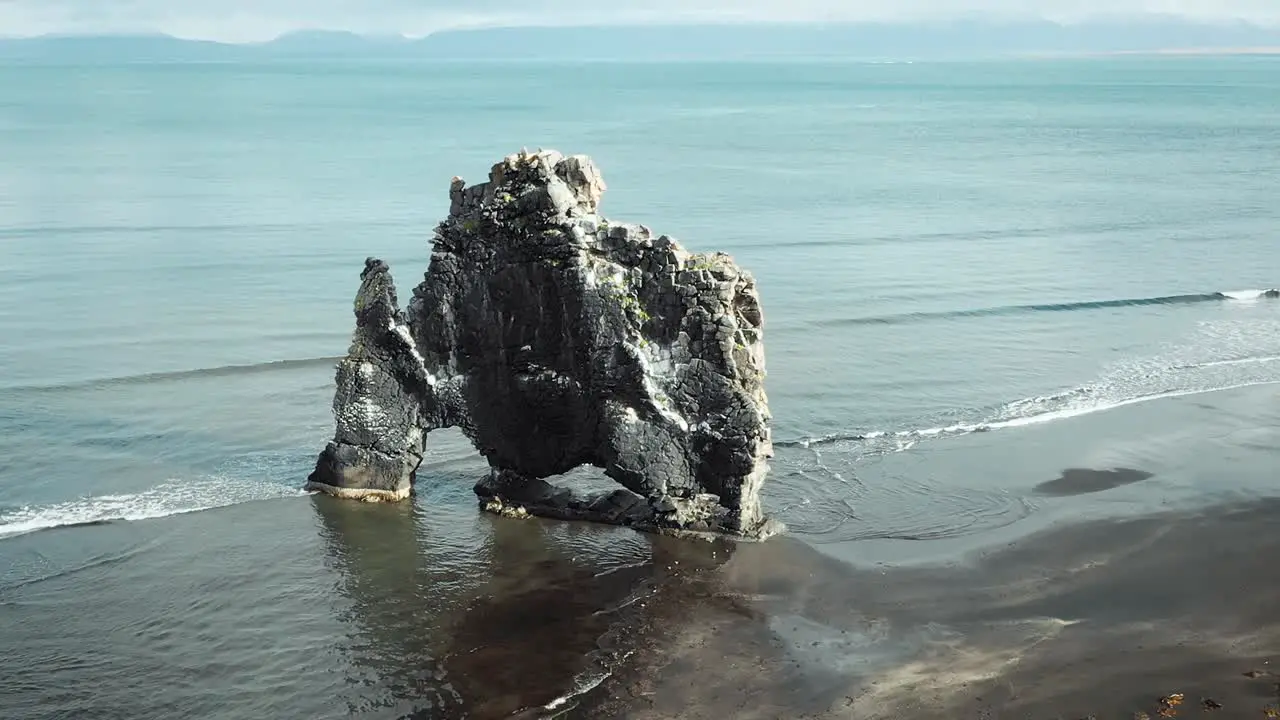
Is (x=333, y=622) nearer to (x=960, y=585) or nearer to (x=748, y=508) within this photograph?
(x=748, y=508)

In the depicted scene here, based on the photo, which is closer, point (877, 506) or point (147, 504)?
A: point (877, 506)

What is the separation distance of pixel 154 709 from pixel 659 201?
207ft

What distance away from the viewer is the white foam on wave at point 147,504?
93.7ft

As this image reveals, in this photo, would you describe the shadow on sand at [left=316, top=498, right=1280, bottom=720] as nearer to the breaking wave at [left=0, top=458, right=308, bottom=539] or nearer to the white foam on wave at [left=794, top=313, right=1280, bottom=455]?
the breaking wave at [left=0, top=458, right=308, bottom=539]

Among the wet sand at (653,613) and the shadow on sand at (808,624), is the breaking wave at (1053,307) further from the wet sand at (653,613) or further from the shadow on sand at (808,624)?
the shadow on sand at (808,624)

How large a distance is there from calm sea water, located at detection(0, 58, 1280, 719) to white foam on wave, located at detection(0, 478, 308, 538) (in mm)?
98

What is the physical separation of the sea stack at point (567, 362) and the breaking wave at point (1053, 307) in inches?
843

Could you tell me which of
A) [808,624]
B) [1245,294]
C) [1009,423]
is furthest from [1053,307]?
[808,624]

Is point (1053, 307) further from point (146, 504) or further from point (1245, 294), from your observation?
point (146, 504)

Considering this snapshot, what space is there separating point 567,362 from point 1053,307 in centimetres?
2935

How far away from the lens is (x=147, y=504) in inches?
1166

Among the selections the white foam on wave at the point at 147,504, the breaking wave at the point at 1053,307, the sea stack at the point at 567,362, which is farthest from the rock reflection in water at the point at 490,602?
the breaking wave at the point at 1053,307

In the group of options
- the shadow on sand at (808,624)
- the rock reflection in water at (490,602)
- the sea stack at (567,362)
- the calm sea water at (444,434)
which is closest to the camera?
the shadow on sand at (808,624)

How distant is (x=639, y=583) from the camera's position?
81.7 feet
